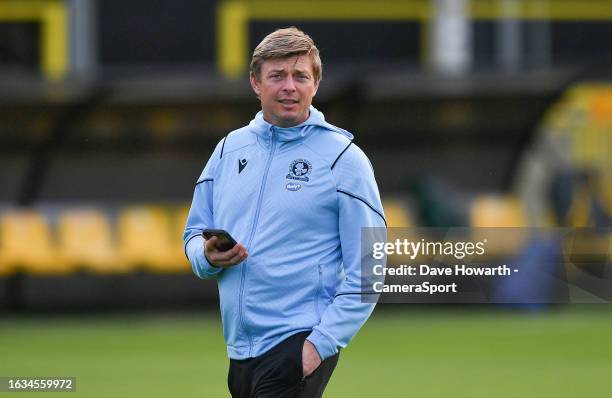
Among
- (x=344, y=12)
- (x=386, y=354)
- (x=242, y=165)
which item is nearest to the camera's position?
(x=242, y=165)

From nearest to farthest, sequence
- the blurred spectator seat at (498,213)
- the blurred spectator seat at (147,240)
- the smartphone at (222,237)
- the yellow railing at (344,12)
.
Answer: the smartphone at (222,237) → the blurred spectator seat at (147,240) → the blurred spectator seat at (498,213) → the yellow railing at (344,12)

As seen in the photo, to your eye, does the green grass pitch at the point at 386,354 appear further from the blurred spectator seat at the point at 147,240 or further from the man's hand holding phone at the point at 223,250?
the man's hand holding phone at the point at 223,250

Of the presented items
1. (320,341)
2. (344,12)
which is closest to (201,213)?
(320,341)

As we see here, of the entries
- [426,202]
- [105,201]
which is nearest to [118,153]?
[105,201]

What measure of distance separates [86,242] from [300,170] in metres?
11.1

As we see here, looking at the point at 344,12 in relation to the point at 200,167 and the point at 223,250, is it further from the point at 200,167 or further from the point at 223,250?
the point at 223,250

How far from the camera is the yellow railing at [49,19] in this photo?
66.5 feet

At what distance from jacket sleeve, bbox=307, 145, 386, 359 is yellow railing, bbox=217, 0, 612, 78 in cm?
1572

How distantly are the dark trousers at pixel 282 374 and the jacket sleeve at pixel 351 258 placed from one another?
0.27 feet

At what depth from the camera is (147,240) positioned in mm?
15805

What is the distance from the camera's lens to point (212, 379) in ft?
35.1

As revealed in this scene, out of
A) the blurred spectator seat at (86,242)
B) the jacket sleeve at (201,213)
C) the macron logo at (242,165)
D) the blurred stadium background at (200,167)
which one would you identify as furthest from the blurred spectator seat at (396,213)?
the macron logo at (242,165)

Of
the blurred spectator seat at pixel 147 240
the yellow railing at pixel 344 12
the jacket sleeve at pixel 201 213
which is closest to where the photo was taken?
the jacket sleeve at pixel 201 213

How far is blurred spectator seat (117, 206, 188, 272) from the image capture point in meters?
15.8
